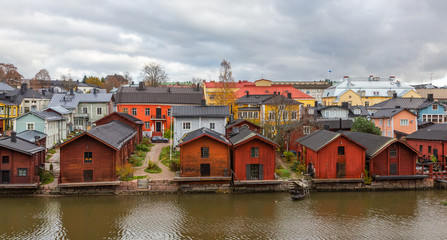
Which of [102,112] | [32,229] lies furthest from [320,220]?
[102,112]

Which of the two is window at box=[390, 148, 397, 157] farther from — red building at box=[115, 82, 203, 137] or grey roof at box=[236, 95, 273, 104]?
red building at box=[115, 82, 203, 137]

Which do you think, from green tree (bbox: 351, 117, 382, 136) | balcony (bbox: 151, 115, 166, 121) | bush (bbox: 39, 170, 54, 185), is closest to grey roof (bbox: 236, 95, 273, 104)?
balcony (bbox: 151, 115, 166, 121)

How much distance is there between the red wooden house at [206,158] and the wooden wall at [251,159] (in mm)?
772

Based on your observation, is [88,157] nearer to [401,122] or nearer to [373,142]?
[373,142]

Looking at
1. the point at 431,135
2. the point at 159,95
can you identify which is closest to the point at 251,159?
the point at 431,135

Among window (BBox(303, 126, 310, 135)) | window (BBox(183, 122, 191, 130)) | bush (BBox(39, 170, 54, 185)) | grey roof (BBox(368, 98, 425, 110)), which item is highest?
grey roof (BBox(368, 98, 425, 110))

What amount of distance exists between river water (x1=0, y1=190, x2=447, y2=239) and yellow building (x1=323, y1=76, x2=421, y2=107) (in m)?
49.9

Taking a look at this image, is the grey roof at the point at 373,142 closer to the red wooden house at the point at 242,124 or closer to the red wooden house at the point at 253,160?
the red wooden house at the point at 253,160

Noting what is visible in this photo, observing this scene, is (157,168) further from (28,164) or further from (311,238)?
(311,238)

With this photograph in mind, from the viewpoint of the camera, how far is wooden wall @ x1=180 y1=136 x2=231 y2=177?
2769 centimetres

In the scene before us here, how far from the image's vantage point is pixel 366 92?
8125 cm

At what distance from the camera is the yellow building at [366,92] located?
7512 centimetres

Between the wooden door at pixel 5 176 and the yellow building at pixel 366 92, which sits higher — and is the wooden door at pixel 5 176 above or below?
below

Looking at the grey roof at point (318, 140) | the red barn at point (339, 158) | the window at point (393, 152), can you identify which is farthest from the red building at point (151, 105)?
the window at point (393, 152)
